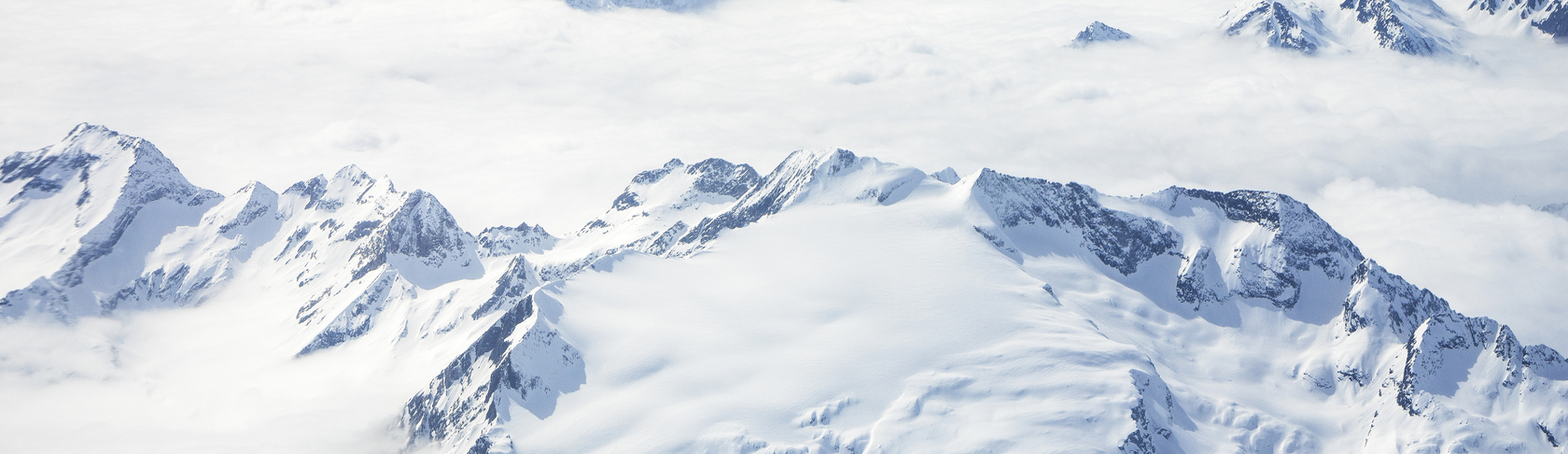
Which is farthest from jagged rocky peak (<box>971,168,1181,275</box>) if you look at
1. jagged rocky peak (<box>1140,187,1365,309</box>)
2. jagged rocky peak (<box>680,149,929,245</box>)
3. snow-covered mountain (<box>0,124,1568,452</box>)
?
jagged rocky peak (<box>680,149,929,245</box>)

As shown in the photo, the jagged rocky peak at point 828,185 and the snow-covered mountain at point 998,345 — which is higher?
the jagged rocky peak at point 828,185

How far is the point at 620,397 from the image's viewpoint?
12888cm

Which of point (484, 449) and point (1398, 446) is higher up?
point (484, 449)

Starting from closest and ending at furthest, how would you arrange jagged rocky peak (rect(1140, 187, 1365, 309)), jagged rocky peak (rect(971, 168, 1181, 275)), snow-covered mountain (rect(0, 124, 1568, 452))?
1. snow-covered mountain (rect(0, 124, 1568, 452))
2. jagged rocky peak (rect(1140, 187, 1365, 309))
3. jagged rocky peak (rect(971, 168, 1181, 275))

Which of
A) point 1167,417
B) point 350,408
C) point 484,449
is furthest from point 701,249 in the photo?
point 1167,417

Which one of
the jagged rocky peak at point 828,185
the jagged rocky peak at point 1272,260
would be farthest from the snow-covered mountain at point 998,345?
the jagged rocky peak at point 828,185

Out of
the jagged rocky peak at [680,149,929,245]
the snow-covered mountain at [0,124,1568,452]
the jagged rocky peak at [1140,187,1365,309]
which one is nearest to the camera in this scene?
the snow-covered mountain at [0,124,1568,452]

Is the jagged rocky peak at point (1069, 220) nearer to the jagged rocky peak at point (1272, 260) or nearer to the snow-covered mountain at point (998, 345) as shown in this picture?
the snow-covered mountain at point (998, 345)

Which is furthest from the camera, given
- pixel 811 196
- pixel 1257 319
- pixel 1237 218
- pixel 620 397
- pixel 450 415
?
pixel 811 196

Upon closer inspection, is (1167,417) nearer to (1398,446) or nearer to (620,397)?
(1398,446)

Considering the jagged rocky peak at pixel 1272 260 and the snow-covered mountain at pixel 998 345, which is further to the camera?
the jagged rocky peak at pixel 1272 260

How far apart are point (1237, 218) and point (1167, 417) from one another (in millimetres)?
59534

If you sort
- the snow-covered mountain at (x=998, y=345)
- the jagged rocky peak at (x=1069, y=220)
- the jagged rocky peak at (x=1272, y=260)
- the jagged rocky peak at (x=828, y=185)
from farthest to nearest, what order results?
1. the jagged rocky peak at (x=828, y=185)
2. the jagged rocky peak at (x=1069, y=220)
3. the jagged rocky peak at (x=1272, y=260)
4. the snow-covered mountain at (x=998, y=345)

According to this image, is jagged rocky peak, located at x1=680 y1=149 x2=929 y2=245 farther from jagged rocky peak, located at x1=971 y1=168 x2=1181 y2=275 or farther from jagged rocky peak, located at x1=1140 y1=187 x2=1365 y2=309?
jagged rocky peak, located at x1=1140 y1=187 x2=1365 y2=309
